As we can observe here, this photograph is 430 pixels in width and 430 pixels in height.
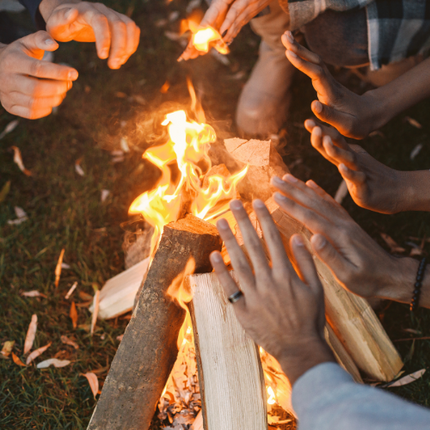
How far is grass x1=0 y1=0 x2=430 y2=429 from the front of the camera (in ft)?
7.75

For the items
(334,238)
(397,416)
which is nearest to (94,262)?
(334,238)

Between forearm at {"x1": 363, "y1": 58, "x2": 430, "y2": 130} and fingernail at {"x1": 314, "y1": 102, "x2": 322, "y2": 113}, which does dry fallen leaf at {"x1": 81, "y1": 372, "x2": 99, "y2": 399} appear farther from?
forearm at {"x1": 363, "y1": 58, "x2": 430, "y2": 130}

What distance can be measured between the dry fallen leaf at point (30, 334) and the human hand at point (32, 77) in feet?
5.00

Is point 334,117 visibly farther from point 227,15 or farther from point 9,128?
point 9,128

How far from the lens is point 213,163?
8.09ft

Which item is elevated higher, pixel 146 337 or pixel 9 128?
pixel 146 337

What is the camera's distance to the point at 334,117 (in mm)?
1967

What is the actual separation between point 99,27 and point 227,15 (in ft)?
2.54

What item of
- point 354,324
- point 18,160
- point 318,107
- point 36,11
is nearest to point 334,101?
point 318,107

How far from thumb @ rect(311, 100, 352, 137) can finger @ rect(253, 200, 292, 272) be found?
78cm

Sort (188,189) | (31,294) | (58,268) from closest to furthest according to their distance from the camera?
(188,189) → (31,294) → (58,268)

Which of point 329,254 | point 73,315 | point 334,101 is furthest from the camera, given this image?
point 73,315

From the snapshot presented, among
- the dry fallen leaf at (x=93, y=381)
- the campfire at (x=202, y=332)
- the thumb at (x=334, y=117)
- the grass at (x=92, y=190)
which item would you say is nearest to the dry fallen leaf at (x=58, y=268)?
the grass at (x=92, y=190)

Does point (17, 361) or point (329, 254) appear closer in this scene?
point (329, 254)
